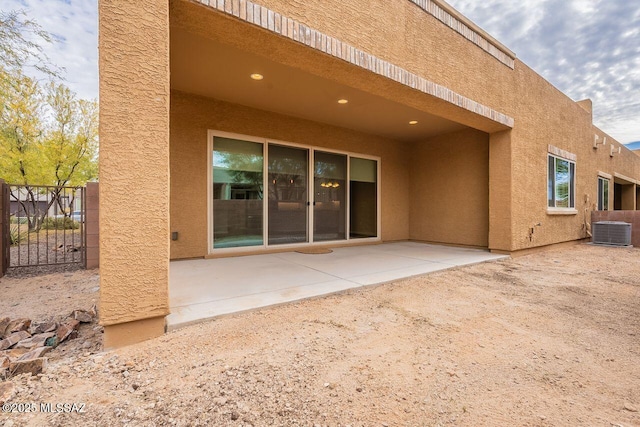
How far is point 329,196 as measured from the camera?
6887 mm

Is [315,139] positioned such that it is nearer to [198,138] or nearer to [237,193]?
[237,193]

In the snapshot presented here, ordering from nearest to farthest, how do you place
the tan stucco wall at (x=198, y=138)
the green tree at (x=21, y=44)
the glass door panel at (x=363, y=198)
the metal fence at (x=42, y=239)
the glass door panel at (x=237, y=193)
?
1. the metal fence at (x=42, y=239)
2. the tan stucco wall at (x=198, y=138)
3. the green tree at (x=21, y=44)
4. the glass door panel at (x=237, y=193)
5. the glass door panel at (x=363, y=198)

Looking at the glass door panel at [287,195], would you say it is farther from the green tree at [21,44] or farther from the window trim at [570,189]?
the window trim at [570,189]

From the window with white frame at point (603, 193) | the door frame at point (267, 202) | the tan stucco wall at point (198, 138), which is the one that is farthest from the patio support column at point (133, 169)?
the window with white frame at point (603, 193)

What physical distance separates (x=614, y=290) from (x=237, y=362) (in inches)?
193

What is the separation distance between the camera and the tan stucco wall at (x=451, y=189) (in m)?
6.72

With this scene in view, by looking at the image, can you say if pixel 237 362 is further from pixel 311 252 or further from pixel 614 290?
pixel 614 290

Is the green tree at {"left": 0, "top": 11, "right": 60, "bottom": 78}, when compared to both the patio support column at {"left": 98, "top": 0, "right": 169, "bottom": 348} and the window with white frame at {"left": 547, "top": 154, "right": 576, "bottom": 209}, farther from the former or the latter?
the window with white frame at {"left": 547, "top": 154, "right": 576, "bottom": 209}

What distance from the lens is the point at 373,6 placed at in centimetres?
349

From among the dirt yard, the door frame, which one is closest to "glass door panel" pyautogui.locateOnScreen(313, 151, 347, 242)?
the door frame

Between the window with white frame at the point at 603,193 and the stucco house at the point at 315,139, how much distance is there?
19 centimetres

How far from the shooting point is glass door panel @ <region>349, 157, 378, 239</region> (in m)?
7.31

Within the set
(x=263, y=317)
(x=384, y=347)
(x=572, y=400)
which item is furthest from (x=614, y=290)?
(x=263, y=317)

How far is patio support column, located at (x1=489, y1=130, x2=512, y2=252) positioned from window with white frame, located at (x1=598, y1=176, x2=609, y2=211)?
7208 mm
